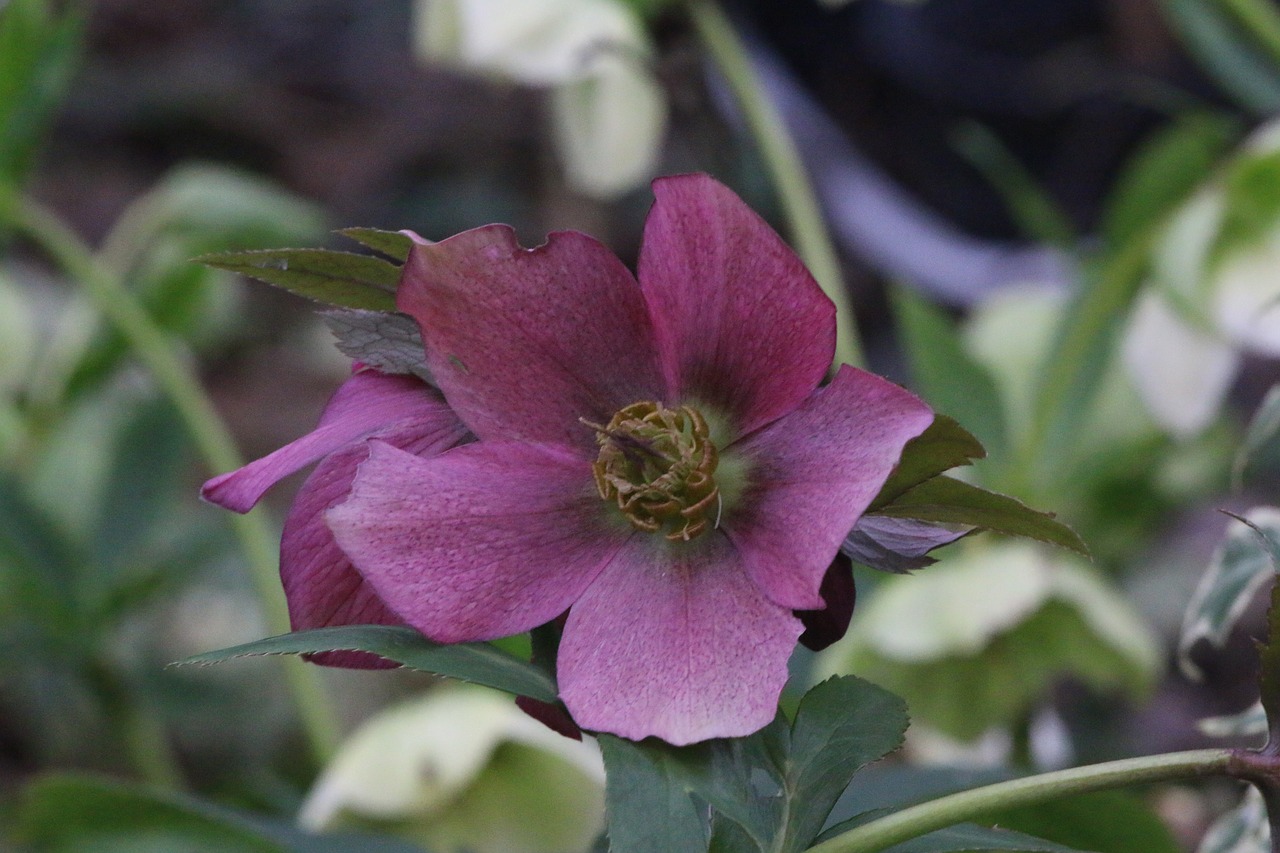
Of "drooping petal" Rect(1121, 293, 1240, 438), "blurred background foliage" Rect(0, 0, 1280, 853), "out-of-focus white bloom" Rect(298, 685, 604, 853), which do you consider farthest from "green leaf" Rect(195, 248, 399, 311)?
"drooping petal" Rect(1121, 293, 1240, 438)

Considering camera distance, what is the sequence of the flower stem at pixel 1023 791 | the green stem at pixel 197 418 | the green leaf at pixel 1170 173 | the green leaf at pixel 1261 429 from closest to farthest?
the flower stem at pixel 1023 791 → the green leaf at pixel 1261 429 → the green stem at pixel 197 418 → the green leaf at pixel 1170 173

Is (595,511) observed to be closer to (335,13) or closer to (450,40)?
(450,40)

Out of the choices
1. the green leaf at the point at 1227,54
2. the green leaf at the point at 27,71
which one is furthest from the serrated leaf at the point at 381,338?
the green leaf at the point at 1227,54

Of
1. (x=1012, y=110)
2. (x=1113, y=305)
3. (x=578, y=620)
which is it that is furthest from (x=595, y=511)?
(x=1012, y=110)

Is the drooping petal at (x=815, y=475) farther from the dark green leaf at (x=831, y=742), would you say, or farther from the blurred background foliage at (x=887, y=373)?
the blurred background foliage at (x=887, y=373)

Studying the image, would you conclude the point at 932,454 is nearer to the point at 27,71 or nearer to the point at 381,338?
the point at 381,338

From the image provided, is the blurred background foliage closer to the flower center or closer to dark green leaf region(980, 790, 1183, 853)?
dark green leaf region(980, 790, 1183, 853)
